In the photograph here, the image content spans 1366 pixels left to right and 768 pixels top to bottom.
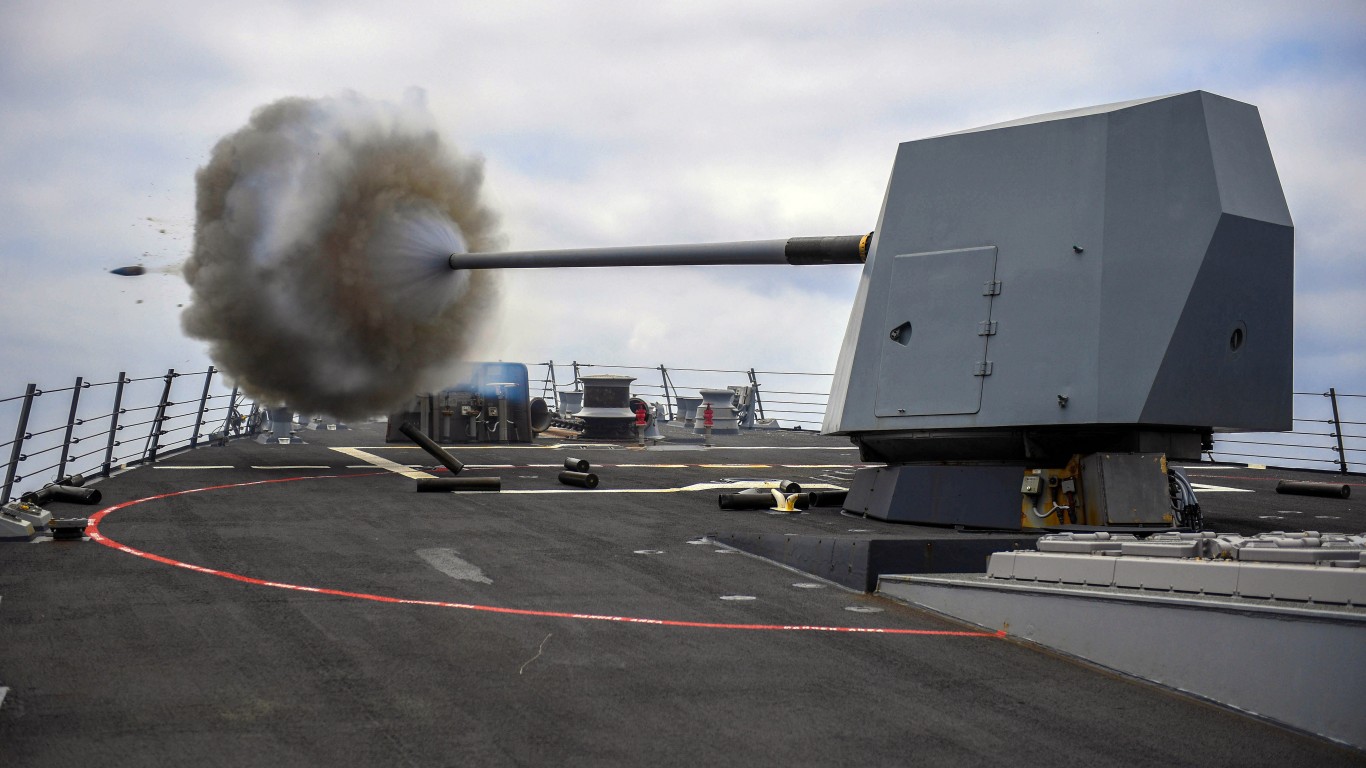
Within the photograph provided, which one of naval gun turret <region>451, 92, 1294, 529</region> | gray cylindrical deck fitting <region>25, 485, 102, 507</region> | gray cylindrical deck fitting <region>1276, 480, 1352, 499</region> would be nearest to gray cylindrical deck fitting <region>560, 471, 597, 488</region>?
naval gun turret <region>451, 92, 1294, 529</region>

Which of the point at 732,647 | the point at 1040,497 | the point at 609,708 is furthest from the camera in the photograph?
the point at 1040,497

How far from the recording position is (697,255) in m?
11.5

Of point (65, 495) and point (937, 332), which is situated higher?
point (937, 332)

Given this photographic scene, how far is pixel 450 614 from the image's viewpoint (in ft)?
19.8

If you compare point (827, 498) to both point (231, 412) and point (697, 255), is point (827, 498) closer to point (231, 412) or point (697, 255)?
point (697, 255)

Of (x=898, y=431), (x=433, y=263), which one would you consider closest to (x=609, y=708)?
(x=898, y=431)

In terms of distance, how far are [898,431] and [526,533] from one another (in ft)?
10.1

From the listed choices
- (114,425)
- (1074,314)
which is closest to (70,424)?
(114,425)

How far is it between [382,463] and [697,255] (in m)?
6.94

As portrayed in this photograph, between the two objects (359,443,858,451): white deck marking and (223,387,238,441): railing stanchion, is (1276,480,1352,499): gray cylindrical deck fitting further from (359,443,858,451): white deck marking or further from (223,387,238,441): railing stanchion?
(223,387,238,441): railing stanchion

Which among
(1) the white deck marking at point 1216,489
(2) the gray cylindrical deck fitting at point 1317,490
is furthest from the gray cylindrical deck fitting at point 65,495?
(2) the gray cylindrical deck fitting at point 1317,490

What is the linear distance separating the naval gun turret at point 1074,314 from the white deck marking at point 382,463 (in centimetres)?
662

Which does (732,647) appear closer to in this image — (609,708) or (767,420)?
(609,708)

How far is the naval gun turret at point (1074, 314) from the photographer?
8438 millimetres
